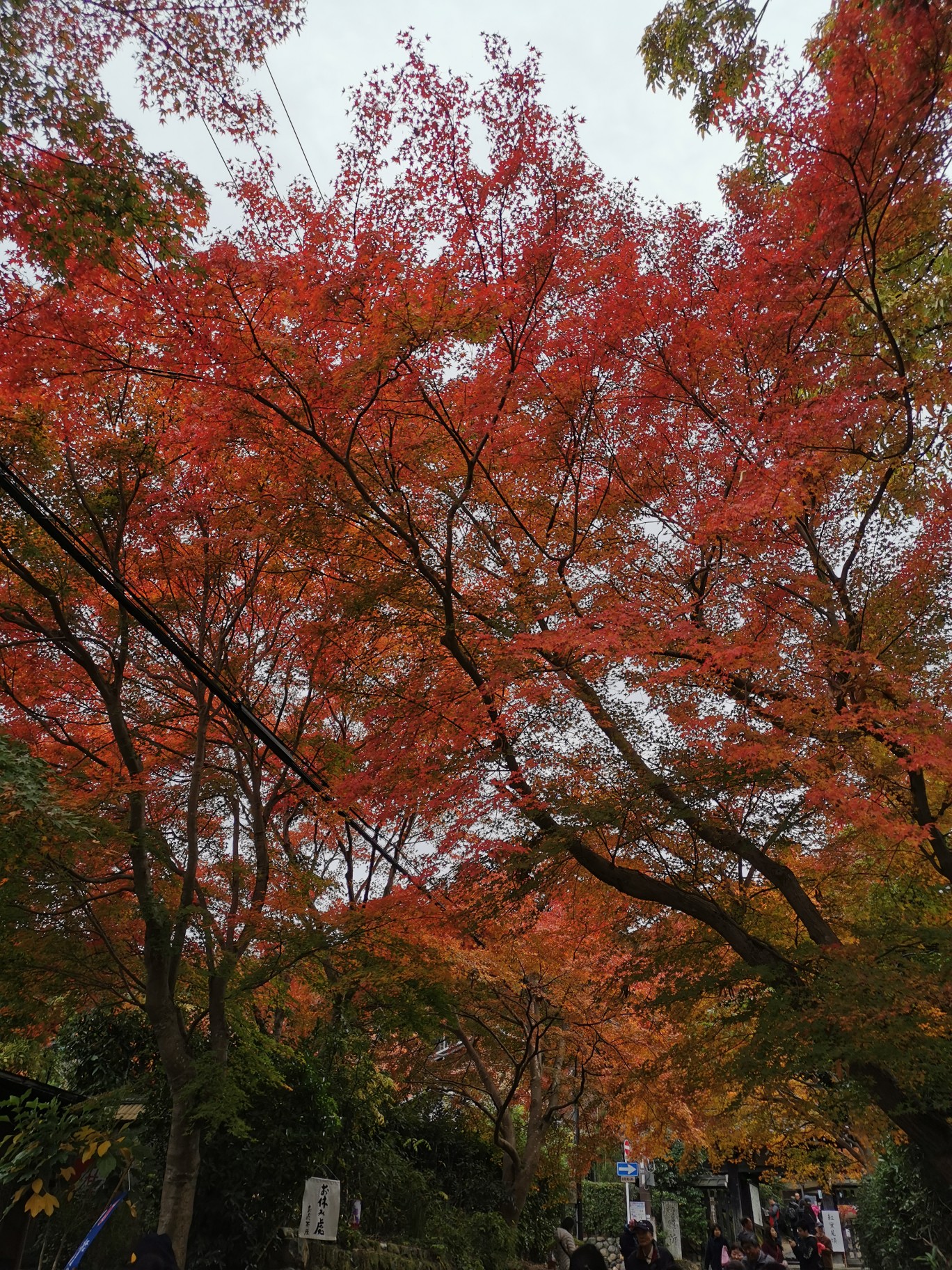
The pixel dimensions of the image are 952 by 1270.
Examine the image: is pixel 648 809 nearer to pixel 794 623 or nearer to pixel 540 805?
pixel 540 805

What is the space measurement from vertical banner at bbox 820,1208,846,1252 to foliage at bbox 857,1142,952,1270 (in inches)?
84.7

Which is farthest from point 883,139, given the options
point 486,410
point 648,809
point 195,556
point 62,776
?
point 62,776

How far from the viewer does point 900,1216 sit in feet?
46.0

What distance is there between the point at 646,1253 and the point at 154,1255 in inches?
202

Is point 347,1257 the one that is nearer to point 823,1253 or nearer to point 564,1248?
point 564,1248

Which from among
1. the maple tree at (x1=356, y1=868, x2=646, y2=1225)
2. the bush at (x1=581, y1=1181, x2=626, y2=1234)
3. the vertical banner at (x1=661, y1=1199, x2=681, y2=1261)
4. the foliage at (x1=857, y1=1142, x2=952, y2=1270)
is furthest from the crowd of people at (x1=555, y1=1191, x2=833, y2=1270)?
the bush at (x1=581, y1=1181, x2=626, y2=1234)

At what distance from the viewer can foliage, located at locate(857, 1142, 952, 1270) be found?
12117 mm

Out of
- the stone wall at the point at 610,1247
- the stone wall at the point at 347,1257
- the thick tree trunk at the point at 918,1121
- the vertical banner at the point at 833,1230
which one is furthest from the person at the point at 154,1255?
the stone wall at the point at 610,1247

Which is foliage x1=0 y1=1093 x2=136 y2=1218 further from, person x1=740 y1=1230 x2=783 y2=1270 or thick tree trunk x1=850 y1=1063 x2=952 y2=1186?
person x1=740 y1=1230 x2=783 y2=1270

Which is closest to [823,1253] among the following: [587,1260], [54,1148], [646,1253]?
[646,1253]

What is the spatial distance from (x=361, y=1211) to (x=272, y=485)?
40.9 feet

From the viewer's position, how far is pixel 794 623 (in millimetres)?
9562

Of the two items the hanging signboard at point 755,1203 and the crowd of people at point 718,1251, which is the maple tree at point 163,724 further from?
the hanging signboard at point 755,1203

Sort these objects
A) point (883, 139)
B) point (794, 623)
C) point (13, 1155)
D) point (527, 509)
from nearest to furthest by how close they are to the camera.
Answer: point (13, 1155) → point (883, 139) → point (794, 623) → point (527, 509)
